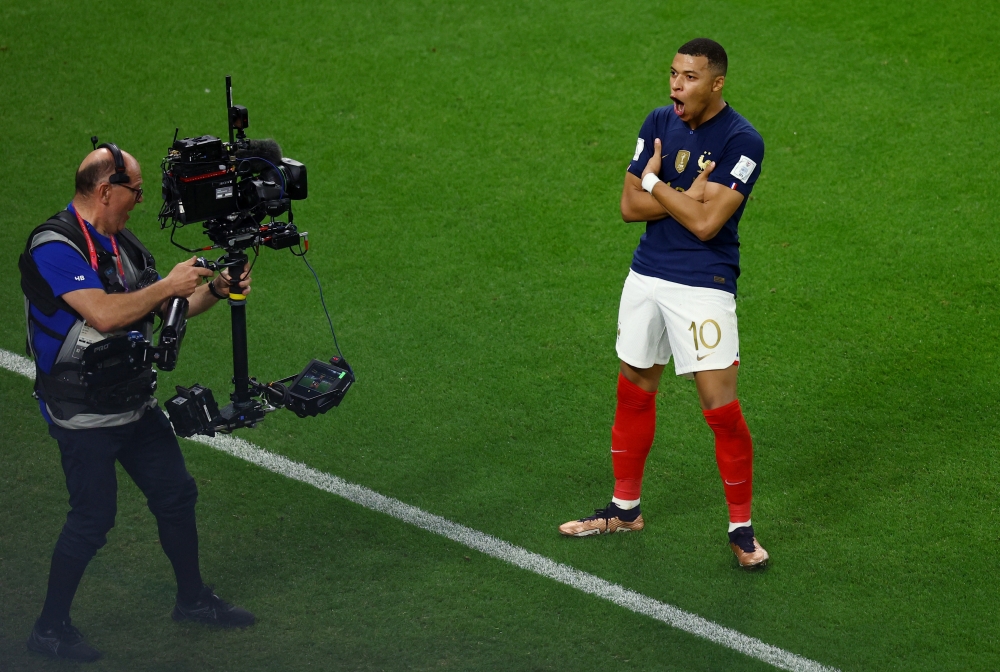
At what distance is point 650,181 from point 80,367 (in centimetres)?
257

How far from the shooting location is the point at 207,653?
192 inches

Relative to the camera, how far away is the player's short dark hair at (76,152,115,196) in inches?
179

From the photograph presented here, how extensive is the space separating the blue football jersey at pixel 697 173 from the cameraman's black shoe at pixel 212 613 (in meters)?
2.40

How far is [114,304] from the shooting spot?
4.52 m

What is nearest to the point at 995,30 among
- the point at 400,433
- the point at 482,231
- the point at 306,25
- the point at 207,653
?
the point at 482,231

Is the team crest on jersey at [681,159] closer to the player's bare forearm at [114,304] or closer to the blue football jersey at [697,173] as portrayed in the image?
the blue football jersey at [697,173]

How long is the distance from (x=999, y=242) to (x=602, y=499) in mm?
3804

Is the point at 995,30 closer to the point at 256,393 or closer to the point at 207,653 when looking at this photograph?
the point at 256,393

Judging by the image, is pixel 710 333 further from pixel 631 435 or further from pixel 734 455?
pixel 631 435

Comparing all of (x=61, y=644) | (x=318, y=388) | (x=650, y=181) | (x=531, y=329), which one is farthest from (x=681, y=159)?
(x=61, y=644)

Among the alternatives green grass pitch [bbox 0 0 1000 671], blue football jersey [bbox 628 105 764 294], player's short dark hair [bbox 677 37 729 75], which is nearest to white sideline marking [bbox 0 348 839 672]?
green grass pitch [bbox 0 0 1000 671]

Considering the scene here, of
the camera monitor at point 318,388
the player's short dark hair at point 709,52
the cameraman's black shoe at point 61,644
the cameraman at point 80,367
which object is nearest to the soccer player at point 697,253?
the player's short dark hair at point 709,52

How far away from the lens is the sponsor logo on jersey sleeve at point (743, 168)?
5.08 meters

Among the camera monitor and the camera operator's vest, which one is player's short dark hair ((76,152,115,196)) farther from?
the camera monitor
